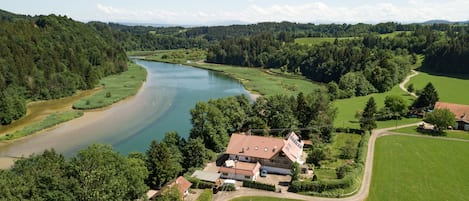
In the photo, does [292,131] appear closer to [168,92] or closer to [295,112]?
[295,112]

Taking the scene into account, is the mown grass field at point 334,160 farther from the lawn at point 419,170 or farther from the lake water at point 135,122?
the lake water at point 135,122

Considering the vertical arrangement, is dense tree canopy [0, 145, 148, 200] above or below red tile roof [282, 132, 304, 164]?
above

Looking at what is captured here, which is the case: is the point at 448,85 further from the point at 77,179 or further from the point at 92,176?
the point at 77,179

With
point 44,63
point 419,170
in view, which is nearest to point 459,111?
point 419,170

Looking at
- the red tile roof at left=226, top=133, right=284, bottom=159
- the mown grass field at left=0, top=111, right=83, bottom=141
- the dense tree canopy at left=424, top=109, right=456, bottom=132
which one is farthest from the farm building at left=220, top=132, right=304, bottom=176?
the mown grass field at left=0, top=111, right=83, bottom=141

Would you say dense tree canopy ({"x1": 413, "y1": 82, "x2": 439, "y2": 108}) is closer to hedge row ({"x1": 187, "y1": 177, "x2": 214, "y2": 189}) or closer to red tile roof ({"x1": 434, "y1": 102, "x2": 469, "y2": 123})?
red tile roof ({"x1": 434, "y1": 102, "x2": 469, "y2": 123})
